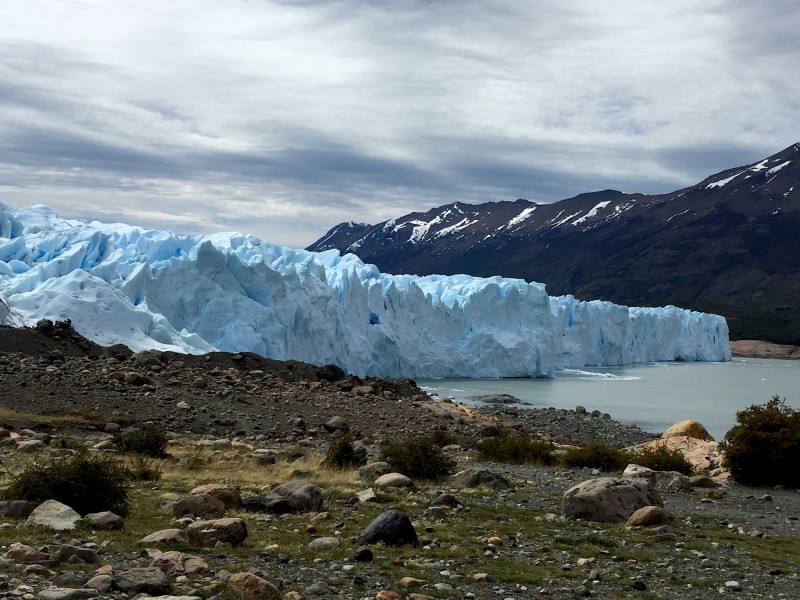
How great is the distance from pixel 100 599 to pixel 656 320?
7084 cm

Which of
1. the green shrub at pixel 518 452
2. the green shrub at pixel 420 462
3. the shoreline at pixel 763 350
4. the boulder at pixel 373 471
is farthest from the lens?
the shoreline at pixel 763 350

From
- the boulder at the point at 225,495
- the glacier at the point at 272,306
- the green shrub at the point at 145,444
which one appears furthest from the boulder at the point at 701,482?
the glacier at the point at 272,306

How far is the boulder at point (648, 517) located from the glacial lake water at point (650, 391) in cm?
1871

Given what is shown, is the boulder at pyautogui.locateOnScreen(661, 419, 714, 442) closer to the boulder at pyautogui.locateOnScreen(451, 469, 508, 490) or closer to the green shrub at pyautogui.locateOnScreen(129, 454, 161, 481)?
the boulder at pyautogui.locateOnScreen(451, 469, 508, 490)

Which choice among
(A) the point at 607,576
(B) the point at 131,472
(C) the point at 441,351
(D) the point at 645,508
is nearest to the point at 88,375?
(B) the point at 131,472

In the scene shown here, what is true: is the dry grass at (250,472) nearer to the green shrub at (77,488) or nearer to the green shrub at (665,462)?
the green shrub at (77,488)

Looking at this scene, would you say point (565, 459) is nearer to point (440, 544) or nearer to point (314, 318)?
point (440, 544)

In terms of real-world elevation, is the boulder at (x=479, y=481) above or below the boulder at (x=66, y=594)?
below

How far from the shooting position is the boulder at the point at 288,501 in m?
7.10

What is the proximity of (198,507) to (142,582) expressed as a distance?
2290 mm

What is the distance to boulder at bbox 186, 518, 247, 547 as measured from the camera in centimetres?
565

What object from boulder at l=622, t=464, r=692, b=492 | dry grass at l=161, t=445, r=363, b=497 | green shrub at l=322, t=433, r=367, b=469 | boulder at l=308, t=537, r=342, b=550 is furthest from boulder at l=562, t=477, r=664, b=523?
green shrub at l=322, t=433, r=367, b=469

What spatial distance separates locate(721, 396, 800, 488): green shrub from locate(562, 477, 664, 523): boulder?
4.14 meters

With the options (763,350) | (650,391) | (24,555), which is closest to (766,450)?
(24,555)
